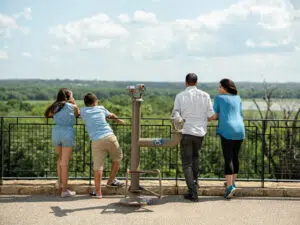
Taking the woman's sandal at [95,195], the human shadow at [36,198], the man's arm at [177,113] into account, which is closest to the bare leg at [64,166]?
the human shadow at [36,198]

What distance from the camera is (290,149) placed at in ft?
31.5

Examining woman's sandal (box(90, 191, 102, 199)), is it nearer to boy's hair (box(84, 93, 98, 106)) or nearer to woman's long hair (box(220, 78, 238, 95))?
boy's hair (box(84, 93, 98, 106))

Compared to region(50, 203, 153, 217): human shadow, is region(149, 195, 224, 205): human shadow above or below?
above

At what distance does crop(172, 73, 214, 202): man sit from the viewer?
7.36 metres

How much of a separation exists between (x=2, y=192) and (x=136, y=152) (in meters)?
2.19

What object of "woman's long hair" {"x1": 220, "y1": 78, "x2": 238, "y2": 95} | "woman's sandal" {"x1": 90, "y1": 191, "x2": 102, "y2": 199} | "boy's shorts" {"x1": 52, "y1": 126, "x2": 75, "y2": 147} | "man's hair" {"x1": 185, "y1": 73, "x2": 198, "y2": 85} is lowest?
"woman's sandal" {"x1": 90, "y1": 191, "x2": 102, "y2": 199}

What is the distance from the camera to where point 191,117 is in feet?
24.2

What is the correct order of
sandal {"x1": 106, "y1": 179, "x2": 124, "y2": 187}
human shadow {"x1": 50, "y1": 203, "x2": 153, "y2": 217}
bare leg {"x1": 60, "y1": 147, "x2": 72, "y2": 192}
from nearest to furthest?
human shadow {"x1": 50, "y1": 203, "x2": 153, "y2": 217} → bare leg {"x1": 60, "y1": 147, "x2": 72, "y2": 192} → sandal {"x1": 106, "y1": 179, "x2": 124, "y2": 187}

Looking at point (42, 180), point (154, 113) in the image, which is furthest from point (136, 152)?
point (154, 113)

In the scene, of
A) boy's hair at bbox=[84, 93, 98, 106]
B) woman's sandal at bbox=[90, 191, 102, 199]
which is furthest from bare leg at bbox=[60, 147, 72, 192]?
boy's hair at bbox=[84, 93, 98, 106]

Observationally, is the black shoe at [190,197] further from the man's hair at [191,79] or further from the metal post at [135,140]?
the man's hair at [191,79]

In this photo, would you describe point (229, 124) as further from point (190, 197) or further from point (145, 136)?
point (145, 136)

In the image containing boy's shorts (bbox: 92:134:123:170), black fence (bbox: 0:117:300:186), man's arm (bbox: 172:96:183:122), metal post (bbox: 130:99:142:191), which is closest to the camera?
man's arm (bbox: 172:96:183:122)

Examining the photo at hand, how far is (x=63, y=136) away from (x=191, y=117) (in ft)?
6.12
